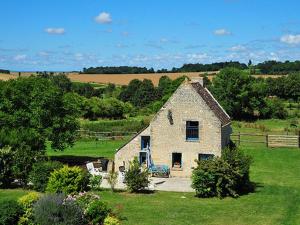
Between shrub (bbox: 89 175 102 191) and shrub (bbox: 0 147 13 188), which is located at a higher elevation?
shrub (bbox: 0 147 13 188)

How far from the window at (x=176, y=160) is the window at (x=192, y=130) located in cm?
153

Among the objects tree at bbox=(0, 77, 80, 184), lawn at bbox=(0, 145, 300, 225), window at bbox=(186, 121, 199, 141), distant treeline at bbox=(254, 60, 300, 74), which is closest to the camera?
lawn at bbox=(0, 145, 300, 225)

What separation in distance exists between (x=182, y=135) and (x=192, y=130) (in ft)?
2.73

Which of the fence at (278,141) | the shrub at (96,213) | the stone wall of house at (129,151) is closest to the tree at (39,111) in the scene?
the stone wall of house at (129,151)

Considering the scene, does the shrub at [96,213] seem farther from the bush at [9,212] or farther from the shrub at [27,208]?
the bush at [9,212]

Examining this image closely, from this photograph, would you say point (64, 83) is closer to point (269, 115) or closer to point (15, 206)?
point (269, 115)

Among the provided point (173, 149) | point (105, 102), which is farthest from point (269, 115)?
point (173, 149)

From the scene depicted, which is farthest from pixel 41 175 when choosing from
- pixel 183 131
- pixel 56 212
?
pixel 56 212

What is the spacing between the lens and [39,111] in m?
38.6

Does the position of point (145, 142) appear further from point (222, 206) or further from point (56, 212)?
point (56, 212)

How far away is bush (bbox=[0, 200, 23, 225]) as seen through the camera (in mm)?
20359

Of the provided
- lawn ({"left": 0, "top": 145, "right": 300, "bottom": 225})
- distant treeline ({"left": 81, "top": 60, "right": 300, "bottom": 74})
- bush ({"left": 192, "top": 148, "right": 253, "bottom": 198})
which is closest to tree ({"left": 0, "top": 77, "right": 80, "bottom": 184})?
lawn ({"left": 0, "top": 145, "right": 300, "bottom": 225})

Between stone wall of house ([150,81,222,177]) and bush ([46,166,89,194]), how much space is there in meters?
8.94

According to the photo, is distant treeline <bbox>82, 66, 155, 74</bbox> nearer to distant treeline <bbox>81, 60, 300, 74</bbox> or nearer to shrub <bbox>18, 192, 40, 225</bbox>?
distant treeline <bbox>81, 60, 300, 74</bbox>
